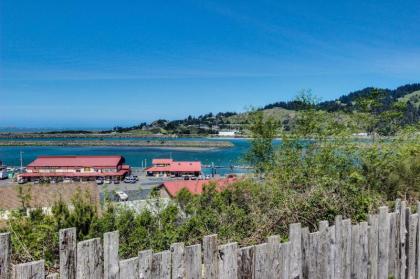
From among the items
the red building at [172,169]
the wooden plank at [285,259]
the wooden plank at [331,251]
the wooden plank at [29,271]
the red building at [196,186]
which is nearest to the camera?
the wooden plank at [29,271]

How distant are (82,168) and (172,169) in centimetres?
1516

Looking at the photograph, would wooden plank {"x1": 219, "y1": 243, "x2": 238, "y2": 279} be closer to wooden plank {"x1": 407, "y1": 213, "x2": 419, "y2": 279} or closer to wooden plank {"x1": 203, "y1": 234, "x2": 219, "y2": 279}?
wooden plank {"x1": 203, "y1": 234, "x2": 219, "y2": 279}

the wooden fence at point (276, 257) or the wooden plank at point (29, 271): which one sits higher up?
the wooden plank at point (29, 271)

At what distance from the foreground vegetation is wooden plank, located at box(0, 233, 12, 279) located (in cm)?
86

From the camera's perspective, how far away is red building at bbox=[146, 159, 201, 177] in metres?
71.3

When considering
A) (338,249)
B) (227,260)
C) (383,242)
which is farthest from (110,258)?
(383,242)

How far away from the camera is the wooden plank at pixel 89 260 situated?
200cm

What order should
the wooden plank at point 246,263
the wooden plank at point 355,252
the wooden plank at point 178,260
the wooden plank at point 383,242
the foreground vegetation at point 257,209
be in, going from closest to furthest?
1. the wooden plank at point 178,260
2. the wooden plank at point 246,263
3. the wooden plank at point 355,252
4. the wooden plank at point 383,242
5. the foreground vegetation at point 257,209

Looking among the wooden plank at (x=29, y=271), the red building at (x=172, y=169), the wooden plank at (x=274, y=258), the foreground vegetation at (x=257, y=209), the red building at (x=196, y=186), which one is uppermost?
the wooden plank at (x=29, y=271)

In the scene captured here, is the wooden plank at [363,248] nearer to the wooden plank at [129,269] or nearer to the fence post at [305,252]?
the fence post at [305,252]

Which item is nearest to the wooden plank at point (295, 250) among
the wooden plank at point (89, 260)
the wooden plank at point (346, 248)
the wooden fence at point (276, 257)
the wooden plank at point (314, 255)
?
the wooden fence at point (276, 257)

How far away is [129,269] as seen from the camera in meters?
2.11

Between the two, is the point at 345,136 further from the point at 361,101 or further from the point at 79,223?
the point at 79,223

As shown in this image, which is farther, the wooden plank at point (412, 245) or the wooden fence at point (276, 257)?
the wooden plank at point (412, 245)
